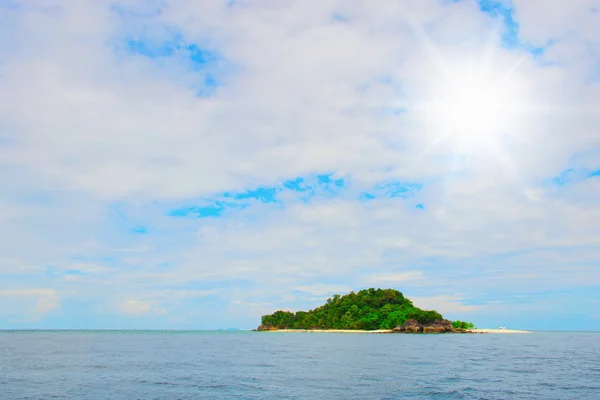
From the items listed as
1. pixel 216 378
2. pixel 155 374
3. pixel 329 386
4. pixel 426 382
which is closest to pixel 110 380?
pixel 155 374

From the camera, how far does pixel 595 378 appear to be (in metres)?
54.3

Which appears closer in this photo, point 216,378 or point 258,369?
point 216,378

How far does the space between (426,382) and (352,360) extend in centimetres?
2588

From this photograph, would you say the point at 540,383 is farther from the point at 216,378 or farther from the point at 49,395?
the point at 49,395

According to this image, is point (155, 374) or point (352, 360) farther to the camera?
point (352, 360)

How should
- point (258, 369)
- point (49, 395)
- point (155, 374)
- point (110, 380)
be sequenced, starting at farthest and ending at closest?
point (258, 369) → point (155, 374) → point (110, 380) → point (49, 395)

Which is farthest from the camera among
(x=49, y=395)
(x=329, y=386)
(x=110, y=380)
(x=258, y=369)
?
(x=258, y=369)

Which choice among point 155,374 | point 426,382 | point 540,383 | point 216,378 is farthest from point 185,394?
point 540,383

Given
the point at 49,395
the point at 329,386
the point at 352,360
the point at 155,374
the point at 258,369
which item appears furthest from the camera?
the point at 352,360

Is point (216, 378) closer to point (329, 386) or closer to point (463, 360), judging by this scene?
point (329, 386)

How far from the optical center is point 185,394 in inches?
1697

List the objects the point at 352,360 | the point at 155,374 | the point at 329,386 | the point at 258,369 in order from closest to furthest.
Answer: the point at 329,386, the point at 155,374, the point at 258,369, the point at 352,360

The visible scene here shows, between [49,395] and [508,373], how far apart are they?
2074 inches

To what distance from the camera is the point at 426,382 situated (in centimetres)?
5000
